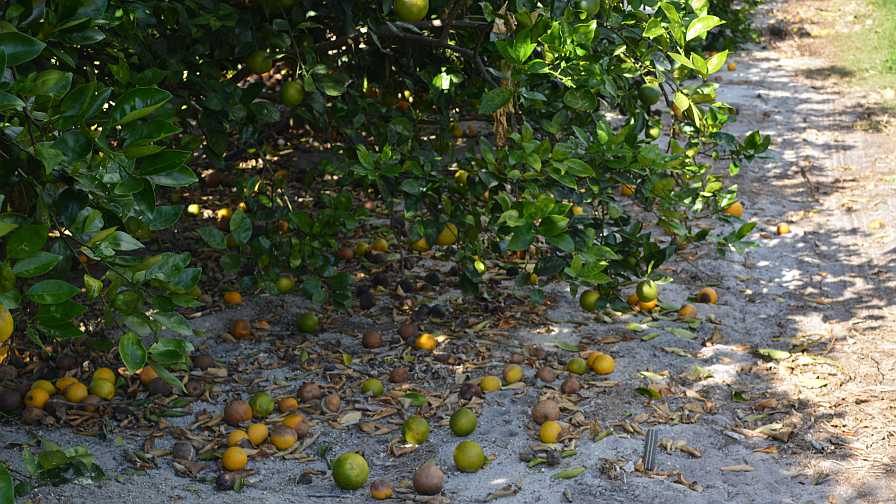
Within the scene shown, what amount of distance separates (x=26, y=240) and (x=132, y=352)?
0.31 m

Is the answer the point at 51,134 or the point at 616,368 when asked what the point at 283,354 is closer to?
the point at 616,368

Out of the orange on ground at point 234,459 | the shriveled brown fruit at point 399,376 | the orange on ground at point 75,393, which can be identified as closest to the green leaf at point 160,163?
the orange on ground at point 234,459

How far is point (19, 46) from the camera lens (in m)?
1.81

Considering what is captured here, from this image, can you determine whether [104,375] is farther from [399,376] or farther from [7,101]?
[7,101]

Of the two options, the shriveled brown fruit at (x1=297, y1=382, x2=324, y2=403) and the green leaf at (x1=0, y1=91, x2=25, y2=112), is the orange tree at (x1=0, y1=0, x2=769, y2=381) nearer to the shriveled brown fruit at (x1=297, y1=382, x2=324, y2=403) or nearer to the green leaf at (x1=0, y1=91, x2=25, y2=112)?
the green leaf at (x1=0, y1=91, x2=25, y2=112)

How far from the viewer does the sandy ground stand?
3322 mm

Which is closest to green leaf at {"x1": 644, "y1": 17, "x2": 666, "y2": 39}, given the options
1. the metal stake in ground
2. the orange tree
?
the orange tree

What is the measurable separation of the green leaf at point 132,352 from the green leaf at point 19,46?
0.59 metres

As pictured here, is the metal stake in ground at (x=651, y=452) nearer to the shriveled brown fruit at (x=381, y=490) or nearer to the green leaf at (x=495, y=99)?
the shriveled brown fruit at (x=381, y=490)

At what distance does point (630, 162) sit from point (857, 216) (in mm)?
3341

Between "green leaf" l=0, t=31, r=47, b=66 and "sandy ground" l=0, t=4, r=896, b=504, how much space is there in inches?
73.2

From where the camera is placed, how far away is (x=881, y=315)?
4.84 metres

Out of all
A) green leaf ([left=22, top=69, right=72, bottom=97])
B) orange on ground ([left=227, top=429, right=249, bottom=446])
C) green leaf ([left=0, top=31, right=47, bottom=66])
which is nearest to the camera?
green leaf ([left=0, top=31, right=47, bottom=66])

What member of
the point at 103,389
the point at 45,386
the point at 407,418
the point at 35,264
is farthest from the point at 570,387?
the point at 35,264
